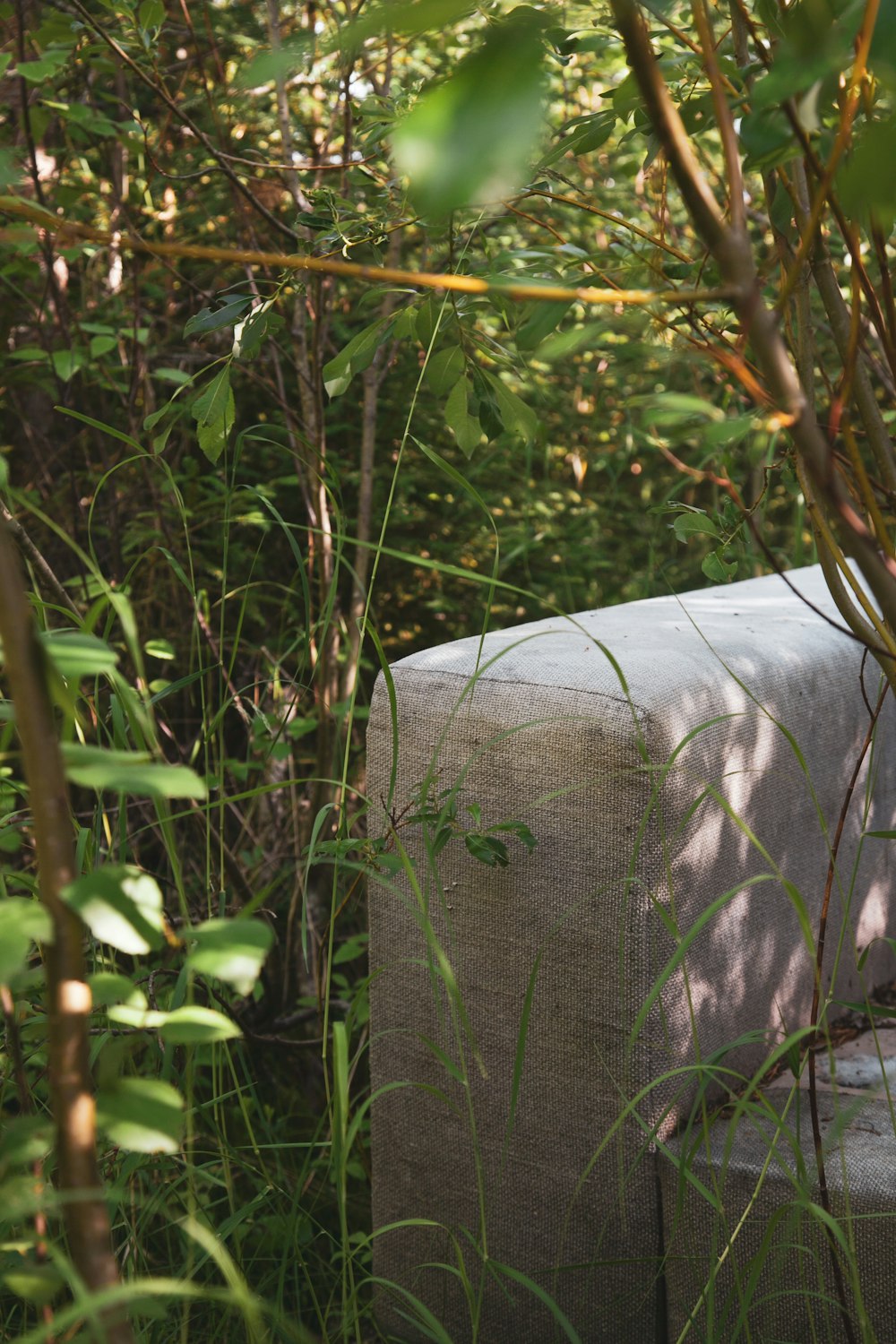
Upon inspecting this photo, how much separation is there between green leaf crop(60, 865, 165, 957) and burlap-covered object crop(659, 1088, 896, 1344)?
62 centimetres

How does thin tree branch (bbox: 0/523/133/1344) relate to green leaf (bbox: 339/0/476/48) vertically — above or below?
below

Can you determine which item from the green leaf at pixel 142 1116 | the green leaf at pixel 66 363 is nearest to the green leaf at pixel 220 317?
the green leaf at pixel 142 1116

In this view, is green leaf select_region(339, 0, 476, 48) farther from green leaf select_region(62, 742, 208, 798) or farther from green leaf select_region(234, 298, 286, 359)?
green leaf select_region(234, 298, 286, 359)

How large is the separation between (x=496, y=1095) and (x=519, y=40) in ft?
3.33

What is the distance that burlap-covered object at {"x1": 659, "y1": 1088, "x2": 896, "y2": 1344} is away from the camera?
3.27 feet

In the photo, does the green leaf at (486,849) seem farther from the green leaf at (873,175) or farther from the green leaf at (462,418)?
the green leaf at (873,175)

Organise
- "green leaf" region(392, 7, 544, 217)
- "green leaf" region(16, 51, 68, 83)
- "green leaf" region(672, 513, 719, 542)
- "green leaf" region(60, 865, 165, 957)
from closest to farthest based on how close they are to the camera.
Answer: "green leaf" region(392, 7, 544, 217) < "green leaf" region(60, 865, 165, 957) < "green leaf" region(672, 513, 719, 542) < "green leaf" region(16, 51, 68, 83)

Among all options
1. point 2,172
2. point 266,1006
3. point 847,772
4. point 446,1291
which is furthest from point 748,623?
point 2,172

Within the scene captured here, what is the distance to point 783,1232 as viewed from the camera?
1033 mm

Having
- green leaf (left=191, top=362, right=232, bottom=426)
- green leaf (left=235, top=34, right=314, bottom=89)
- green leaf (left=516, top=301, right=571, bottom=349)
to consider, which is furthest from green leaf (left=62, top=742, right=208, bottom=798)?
green leaf (left=191, top=362, right=232, bottom=426)

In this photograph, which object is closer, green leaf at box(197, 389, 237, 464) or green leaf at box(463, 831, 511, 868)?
green leaf at box(197, 389, 237, 464)

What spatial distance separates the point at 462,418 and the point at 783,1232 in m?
0.75

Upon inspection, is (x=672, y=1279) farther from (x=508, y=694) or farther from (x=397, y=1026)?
(x=508, y=694)

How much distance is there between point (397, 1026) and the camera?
1249mm
